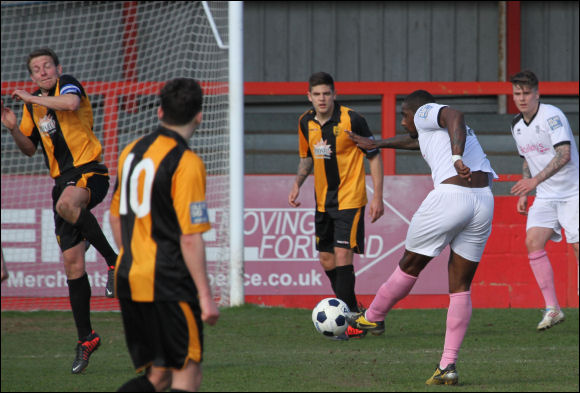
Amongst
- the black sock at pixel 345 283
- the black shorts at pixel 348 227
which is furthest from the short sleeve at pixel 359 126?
the black sock at pixel 345 283

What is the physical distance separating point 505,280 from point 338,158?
3.48m

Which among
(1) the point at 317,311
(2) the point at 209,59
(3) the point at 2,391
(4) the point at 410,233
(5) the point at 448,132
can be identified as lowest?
(3) the point at 2,391

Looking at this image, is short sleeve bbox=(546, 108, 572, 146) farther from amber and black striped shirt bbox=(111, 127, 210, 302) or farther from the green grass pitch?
amber and black striped shirt bbox=(111, 127, 210, 302)

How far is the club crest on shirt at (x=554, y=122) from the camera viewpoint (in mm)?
7111

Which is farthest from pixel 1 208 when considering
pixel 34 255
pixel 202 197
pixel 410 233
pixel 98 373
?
pixel 202 197

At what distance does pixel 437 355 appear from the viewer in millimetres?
6980

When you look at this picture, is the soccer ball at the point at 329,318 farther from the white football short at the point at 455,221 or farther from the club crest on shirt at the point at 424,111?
the club crest on shirt at the point at 424,111

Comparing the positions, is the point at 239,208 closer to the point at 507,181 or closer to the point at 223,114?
the point at 223,114

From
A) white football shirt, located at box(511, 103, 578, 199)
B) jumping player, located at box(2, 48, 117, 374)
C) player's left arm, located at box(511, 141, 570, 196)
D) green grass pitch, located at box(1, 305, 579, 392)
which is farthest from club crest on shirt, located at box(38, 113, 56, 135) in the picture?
white football shirt, located at box(511, 103, 578, 199)

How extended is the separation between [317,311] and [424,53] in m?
11.2

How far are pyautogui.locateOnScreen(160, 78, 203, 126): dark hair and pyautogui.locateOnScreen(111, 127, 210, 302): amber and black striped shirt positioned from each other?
0.06 metres

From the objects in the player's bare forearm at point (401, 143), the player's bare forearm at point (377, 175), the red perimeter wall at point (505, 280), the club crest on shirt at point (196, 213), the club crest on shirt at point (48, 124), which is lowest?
the red perimeter wall at point (505, 280)

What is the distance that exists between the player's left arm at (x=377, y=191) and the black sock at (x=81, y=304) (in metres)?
2.14

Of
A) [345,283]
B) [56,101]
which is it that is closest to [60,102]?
Result: [56,101]
